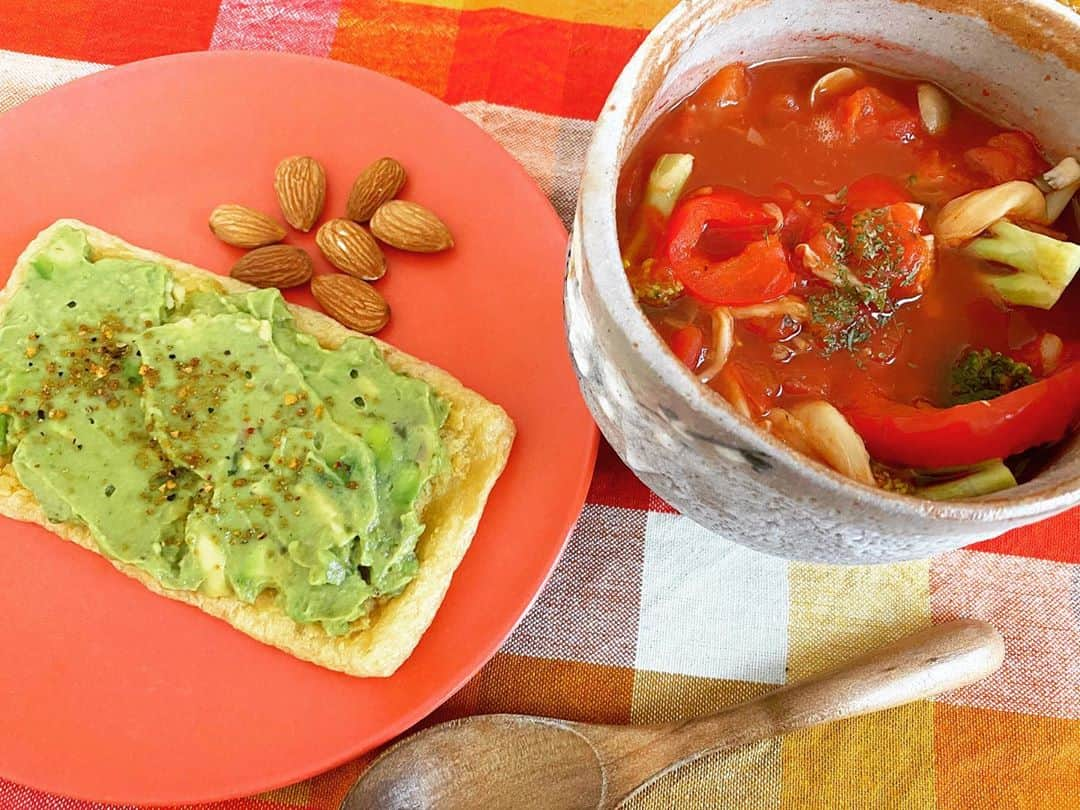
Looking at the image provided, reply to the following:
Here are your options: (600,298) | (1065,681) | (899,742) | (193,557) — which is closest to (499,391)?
(193,557)

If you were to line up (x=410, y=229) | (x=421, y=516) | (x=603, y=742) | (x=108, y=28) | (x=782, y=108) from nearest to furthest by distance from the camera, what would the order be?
(x=782, y=108) < (x=603, y=742) < (x=421, y=516) < (x=410, y=229) < (x=108, y=28)

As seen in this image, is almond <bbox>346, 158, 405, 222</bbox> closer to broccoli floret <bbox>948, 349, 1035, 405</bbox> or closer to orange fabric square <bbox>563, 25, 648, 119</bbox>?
orange fabric square <bbox>563, 25, 648, 119</bbox>

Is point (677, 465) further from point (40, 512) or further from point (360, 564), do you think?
point (40, 512)

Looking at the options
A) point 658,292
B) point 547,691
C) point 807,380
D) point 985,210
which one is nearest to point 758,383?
point 807,380

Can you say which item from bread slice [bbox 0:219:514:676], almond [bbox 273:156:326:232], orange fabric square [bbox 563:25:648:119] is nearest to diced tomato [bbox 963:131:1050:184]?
bread slice [bbox 0:219:514:676]

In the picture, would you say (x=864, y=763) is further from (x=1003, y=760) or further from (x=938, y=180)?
(x=938, y=180)

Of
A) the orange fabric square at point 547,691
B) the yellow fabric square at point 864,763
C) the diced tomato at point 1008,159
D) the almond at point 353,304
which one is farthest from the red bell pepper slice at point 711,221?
the yellow fabric square at point 864,763
